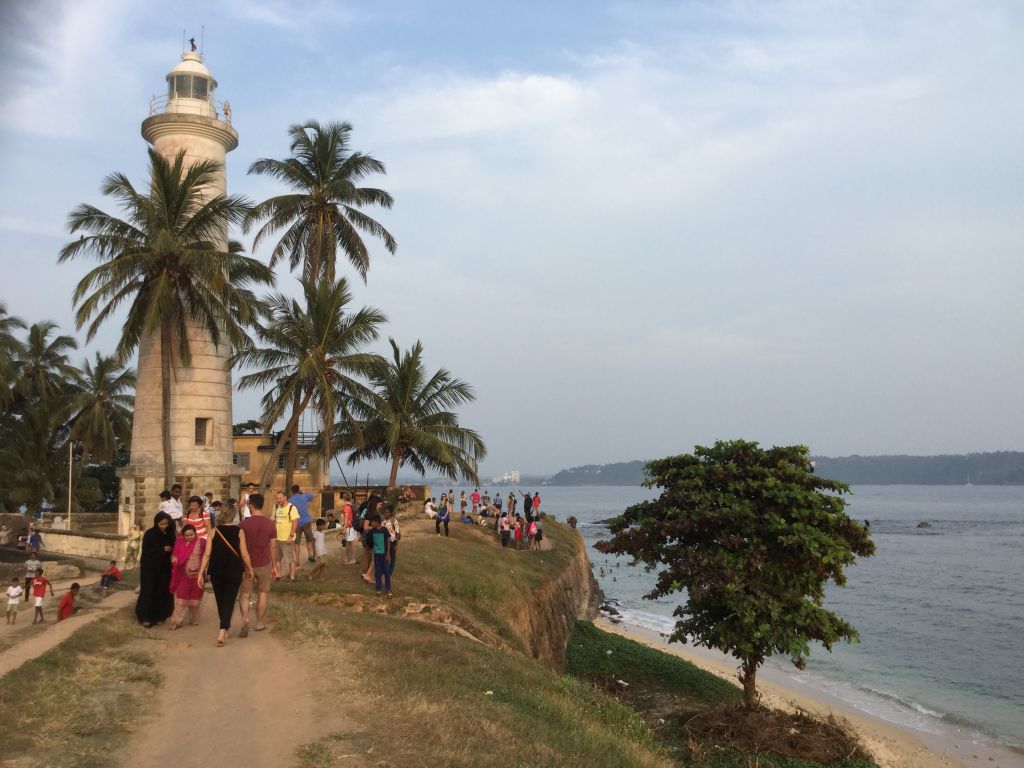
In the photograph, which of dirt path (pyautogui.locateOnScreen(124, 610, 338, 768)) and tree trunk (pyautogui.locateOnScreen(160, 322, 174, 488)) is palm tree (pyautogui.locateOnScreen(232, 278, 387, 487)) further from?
dirt path (pyautogui.locateOnScreen(124, 610, 338, 768))

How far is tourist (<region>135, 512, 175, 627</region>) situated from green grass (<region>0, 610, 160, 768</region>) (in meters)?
0.68

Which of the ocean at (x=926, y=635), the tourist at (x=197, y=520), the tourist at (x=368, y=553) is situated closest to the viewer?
the tourist at (x=197, y=520)

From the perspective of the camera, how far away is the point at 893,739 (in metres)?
21.4

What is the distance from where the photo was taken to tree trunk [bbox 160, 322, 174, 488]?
2586 cm

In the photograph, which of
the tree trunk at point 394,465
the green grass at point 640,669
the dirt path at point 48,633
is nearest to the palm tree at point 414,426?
the tree trunk at point 394,465

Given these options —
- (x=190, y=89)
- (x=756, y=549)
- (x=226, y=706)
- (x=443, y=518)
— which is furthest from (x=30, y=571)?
(x=190, y=89)

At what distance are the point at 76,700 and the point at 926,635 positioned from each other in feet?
121

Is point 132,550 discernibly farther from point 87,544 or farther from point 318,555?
point 318,555

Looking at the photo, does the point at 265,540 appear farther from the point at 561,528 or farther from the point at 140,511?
the point at 561,528

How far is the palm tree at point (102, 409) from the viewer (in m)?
41.2

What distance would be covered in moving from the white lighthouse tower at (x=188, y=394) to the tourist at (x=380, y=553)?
47.0 ft

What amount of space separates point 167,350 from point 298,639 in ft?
60.2

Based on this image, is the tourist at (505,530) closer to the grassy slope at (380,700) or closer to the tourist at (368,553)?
the tourist at (368,553)

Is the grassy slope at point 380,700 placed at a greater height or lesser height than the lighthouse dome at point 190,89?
→ lesser
